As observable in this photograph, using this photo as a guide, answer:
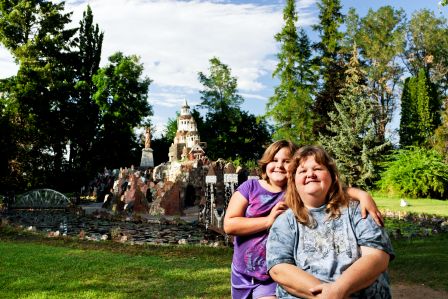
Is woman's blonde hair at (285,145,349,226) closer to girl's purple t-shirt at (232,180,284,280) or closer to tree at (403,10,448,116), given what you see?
girl's purple t-shirt at (232,180,284,280)

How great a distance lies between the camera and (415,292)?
7176 millimetres

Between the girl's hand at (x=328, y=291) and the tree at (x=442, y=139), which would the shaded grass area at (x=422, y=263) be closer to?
the girl's hand at (x=328, y=291)

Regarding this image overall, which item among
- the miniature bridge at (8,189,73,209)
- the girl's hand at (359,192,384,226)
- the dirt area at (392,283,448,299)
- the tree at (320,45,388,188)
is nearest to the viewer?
the girl's hand at (359,192,384,226)

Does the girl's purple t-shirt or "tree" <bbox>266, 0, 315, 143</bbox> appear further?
"tree" <bbox>266, 0, 315, 143</bbox>

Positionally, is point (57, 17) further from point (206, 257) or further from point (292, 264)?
point (292, 264)

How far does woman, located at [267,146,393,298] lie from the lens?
8.42ft

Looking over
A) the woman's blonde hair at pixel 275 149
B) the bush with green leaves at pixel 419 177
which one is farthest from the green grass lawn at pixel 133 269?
the bush with green leaves at pixel 419 177

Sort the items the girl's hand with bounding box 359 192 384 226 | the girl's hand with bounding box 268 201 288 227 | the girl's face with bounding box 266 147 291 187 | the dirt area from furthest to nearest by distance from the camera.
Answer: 1. the dirt area
2. the girl's face with bounding box 266 147 291 187
3. the girl's hand with bounding box 268 201 288 227
4. the girl's hand with bounding box 359 192 384 226

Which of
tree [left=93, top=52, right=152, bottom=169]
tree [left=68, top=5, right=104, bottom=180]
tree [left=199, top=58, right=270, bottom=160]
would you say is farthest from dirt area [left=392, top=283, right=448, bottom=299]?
tree [left=199, top=58, right=270, bottom=160]

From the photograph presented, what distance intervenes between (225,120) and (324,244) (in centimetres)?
4852

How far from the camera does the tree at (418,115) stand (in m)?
36.7

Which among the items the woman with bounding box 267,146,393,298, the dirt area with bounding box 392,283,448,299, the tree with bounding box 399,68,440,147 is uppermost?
the tree with bounding box 399,68,440,147

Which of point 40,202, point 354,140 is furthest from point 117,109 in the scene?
point 354,140

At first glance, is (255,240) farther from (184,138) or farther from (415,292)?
(184,138)
